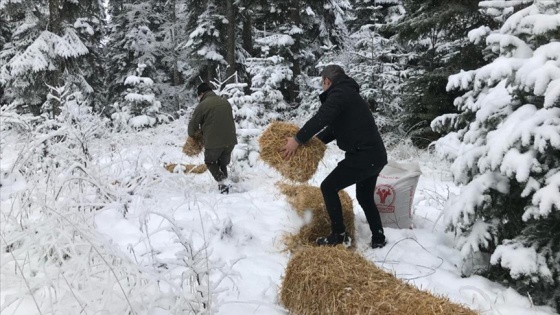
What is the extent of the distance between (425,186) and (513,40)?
11.6 ft

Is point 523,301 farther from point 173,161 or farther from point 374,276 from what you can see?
point 173,161

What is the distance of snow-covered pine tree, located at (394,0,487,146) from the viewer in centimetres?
798

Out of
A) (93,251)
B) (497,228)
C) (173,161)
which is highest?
(93,251)

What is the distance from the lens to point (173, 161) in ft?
21.9

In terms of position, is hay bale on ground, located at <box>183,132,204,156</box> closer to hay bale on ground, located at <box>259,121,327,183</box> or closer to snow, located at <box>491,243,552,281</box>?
hay bale on ground, located at <box>259,121,327,183</box>

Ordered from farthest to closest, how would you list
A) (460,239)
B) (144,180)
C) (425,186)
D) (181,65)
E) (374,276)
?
(181,65)
(425,186)
(460,239)
(144,180)
(374,276)

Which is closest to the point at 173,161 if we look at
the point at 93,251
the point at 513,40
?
the point at 93,251

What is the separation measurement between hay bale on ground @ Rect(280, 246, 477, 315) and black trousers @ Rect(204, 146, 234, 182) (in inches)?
130

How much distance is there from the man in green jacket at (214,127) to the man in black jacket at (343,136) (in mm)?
2327

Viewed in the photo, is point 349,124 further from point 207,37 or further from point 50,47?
point 207,37

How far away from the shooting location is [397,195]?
4367 mm

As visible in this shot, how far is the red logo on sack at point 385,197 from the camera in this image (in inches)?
172

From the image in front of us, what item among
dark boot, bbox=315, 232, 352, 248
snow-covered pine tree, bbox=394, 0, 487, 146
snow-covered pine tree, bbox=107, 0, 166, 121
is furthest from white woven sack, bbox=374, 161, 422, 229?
snow-covered pine tree, bbox=107, 0, 166, 121

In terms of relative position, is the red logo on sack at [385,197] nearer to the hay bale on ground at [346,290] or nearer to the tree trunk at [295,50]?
the hay bale on ground at [346,290]
